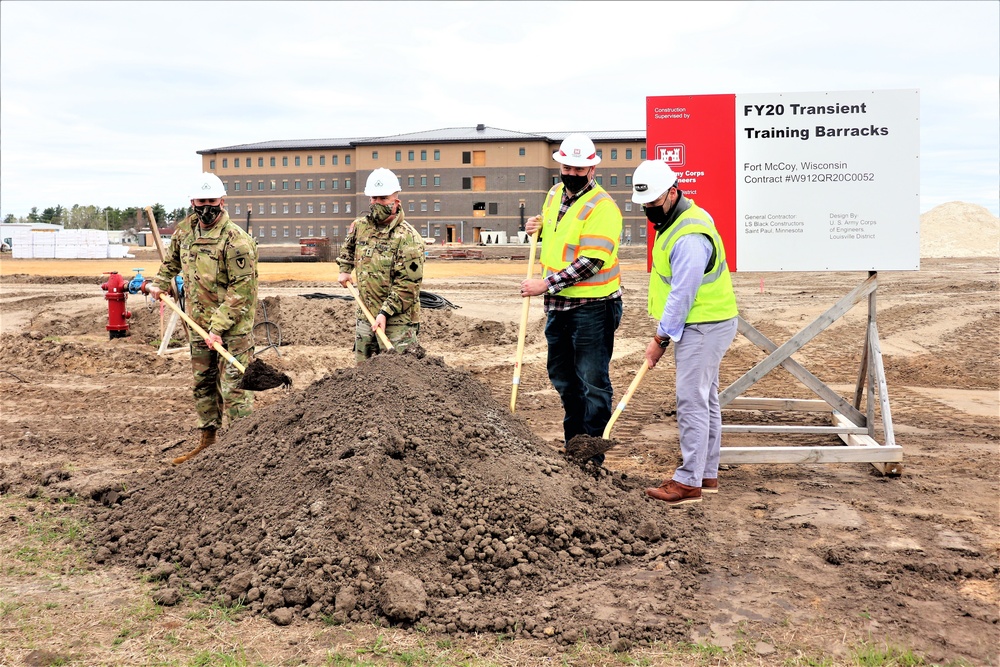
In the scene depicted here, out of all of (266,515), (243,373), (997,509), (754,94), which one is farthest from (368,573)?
(754,94)

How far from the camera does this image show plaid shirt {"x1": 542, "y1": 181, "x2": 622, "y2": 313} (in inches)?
221

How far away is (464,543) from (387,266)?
9.31ft

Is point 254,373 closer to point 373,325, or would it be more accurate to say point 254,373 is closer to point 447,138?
point 373,325

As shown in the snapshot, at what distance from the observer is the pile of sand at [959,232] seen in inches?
2188

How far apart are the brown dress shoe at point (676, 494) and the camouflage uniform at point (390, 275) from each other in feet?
7.78

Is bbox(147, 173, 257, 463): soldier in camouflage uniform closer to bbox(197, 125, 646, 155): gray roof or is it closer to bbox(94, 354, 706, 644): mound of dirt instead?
bbox(94, 354, 706, 644): mound of dirt

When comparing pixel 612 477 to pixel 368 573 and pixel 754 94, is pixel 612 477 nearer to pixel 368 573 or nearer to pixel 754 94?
pixel 368 573

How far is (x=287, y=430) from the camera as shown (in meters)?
5.43

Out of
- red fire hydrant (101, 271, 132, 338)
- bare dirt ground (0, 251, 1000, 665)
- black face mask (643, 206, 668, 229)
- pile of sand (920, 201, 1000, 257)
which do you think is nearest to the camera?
bare dirt ground (0, 251, 1000, 665)

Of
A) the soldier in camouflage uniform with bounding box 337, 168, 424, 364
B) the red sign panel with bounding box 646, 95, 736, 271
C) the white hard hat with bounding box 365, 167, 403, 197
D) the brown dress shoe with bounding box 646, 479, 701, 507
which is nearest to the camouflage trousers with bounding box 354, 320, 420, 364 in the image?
the soldier in camouflage uniform with bounding box 337, 168, 424, 364

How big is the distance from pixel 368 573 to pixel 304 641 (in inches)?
19.7

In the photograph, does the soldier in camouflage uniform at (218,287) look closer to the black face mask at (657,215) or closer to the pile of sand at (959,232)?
the black face mask at (657,215)

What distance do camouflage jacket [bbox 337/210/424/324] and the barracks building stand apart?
5868 cm

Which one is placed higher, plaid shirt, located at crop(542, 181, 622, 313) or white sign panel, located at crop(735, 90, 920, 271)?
white sign panel, located at crop(735, 90, 920, 271)
